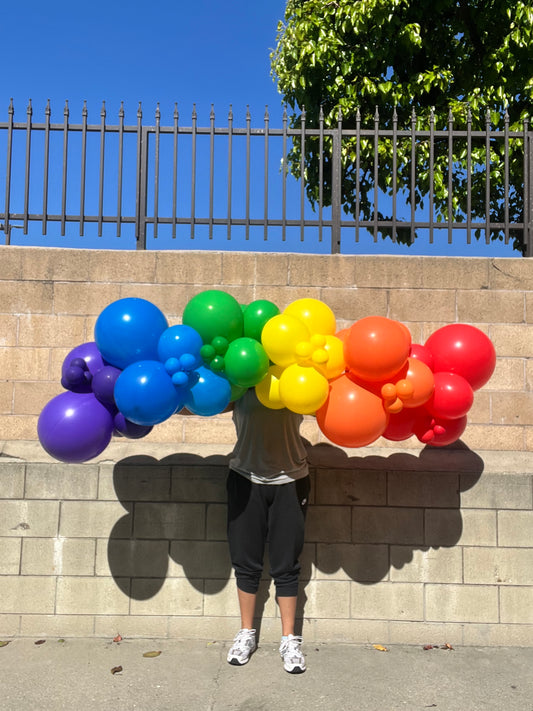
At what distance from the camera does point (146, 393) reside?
2.85 meters

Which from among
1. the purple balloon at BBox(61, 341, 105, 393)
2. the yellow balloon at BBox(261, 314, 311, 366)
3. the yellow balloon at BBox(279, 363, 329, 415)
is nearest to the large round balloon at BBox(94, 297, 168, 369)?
the purple balloon at BBox(61, 341, 105, 393)

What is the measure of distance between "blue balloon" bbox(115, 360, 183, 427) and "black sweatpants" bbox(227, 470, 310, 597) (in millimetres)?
875

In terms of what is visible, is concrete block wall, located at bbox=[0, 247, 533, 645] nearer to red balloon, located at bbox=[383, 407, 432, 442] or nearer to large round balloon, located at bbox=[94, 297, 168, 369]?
red balloon, located at bbox=[383, 407, 432, 442]

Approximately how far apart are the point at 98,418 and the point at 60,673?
1573 mm

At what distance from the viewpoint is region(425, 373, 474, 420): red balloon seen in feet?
10.3

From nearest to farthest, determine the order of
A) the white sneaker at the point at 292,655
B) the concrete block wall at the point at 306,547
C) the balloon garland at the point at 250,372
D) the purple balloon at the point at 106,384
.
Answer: the balloon garland at the point at 250,372, the purple balloon at the point at 106,384, the white sneaker at the point at 292,655, the concrete block wall at the point at 306,547

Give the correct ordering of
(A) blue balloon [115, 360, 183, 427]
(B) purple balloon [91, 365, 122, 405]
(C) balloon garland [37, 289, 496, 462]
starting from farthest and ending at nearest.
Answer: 1. (B) purple balloon [91, 365, 122, 405]
2. (C) balloon garland [37, 289, 496, 462]
3. (A) blue balloon [115, 360, 183, 427]

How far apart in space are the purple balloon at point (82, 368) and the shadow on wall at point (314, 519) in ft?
3.31

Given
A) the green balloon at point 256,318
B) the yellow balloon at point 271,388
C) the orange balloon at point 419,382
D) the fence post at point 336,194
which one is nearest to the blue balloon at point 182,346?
the green balloon at point 256,318

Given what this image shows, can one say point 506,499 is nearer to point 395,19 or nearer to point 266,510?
point 266,510

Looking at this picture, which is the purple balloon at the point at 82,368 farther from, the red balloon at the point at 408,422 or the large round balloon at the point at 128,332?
the red balloon at the point at 408,422

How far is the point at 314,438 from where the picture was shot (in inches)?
174

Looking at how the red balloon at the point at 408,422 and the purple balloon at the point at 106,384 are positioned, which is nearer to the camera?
the purple balloon at the point at 106,384

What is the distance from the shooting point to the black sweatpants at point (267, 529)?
3.50 meters
